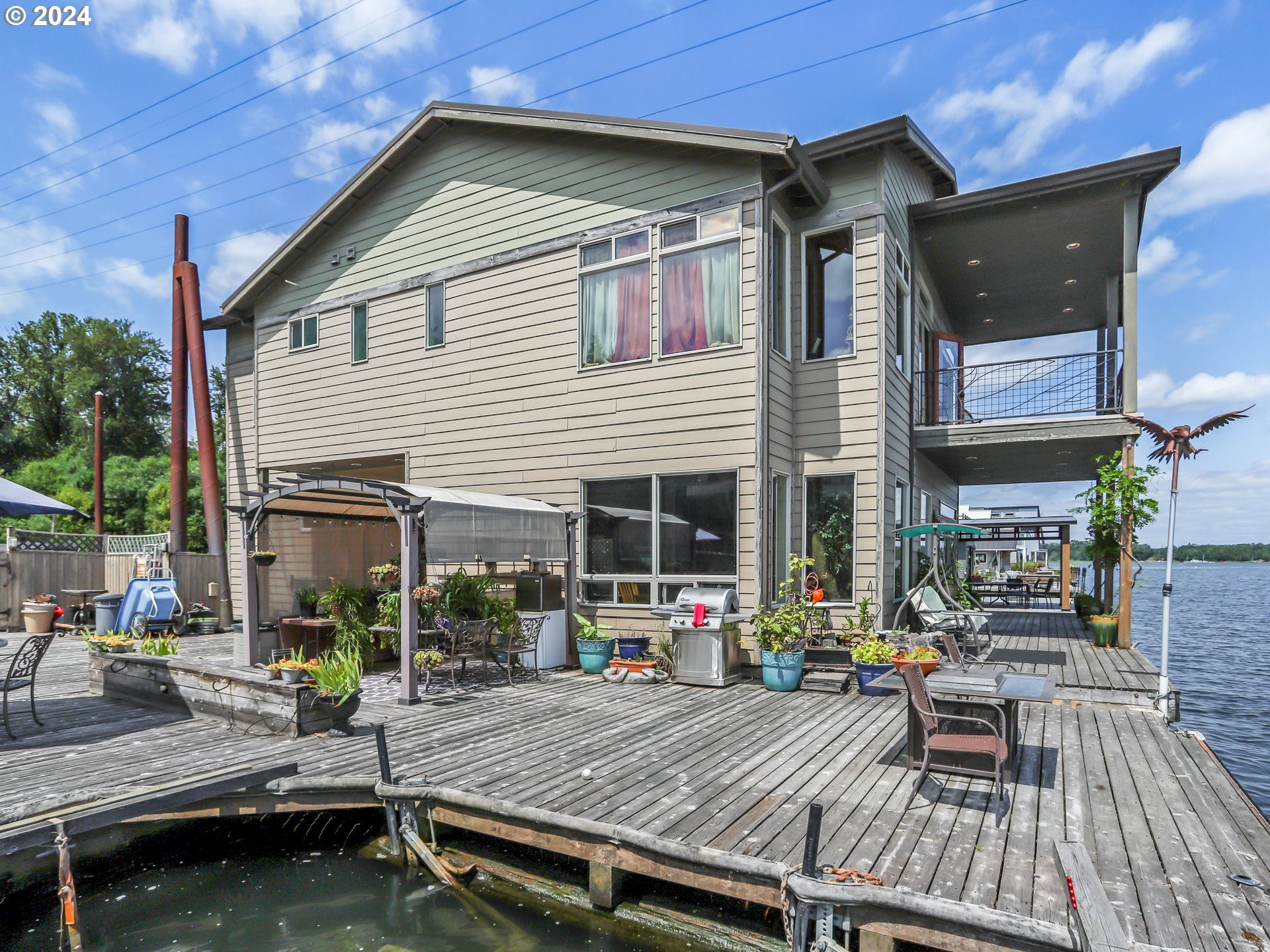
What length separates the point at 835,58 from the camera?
451 inches

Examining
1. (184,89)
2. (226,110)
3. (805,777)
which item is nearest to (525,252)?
(226,110)

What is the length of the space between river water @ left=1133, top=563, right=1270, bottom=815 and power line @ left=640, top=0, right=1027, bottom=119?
820cm

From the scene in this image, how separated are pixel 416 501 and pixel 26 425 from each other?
40.3 meters

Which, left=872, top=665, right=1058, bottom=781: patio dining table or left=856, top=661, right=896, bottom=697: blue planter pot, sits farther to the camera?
left=856, top=661, right=896, bottom=697: blue planter pot

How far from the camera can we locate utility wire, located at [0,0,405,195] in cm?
1156

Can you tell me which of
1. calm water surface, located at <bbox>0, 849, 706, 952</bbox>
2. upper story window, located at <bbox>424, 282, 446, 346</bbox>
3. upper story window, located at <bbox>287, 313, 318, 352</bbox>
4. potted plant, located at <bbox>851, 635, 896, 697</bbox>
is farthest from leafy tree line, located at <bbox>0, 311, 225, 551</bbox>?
potted plant, located at <bbox>851, 635, 896, 697</bbox>

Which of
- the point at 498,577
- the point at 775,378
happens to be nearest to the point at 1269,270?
the point at 775,378

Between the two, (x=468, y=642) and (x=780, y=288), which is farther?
(x=780, y=288)

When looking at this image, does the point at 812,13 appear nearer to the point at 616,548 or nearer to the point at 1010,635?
the point at 616,548

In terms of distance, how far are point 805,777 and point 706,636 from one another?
342 cm

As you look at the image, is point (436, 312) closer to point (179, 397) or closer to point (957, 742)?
point (179, 397)

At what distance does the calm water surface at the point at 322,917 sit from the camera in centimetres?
405

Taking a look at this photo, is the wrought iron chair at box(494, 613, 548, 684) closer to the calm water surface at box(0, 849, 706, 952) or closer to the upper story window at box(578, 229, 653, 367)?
the upper story window at box(578, 229, 653, 367)

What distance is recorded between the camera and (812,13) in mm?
10758
